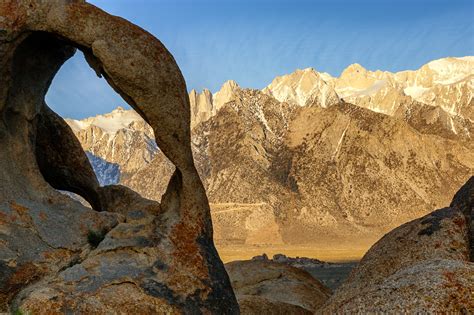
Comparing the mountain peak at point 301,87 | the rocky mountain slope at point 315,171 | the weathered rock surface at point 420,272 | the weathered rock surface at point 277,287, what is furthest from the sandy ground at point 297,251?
the mountain peak at point 301,87

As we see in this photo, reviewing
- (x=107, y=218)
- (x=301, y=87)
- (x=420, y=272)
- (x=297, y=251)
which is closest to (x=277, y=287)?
(x=107, y=218)

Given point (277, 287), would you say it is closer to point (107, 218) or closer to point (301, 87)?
point (107, 218)

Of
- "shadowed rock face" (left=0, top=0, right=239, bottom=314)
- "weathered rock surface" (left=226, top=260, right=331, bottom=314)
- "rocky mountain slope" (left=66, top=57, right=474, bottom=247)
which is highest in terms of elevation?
"rocky mountain slope" (left=66, top=57, right=474, bottom=247)

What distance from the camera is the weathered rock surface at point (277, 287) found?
1330 centimetres

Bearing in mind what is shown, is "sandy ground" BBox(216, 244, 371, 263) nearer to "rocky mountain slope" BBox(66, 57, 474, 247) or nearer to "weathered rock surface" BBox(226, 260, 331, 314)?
"rocky mountain slope" BBox(66, 57, 474, 247)

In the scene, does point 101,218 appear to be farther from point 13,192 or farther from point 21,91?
point 21,91

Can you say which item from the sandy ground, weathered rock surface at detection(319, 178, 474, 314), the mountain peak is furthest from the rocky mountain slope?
weathered rock surface at detection(319, 178, 474, 314)

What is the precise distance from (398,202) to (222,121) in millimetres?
31765

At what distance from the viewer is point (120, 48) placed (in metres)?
10.2

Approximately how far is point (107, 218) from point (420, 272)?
6.12 meters

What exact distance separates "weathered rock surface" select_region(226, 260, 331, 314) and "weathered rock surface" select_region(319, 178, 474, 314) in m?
2.20

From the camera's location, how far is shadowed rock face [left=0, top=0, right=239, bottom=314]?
32.0ft

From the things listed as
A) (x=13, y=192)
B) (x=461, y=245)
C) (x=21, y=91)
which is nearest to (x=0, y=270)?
(x=13, y=192)

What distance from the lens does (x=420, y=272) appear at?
282 inches
